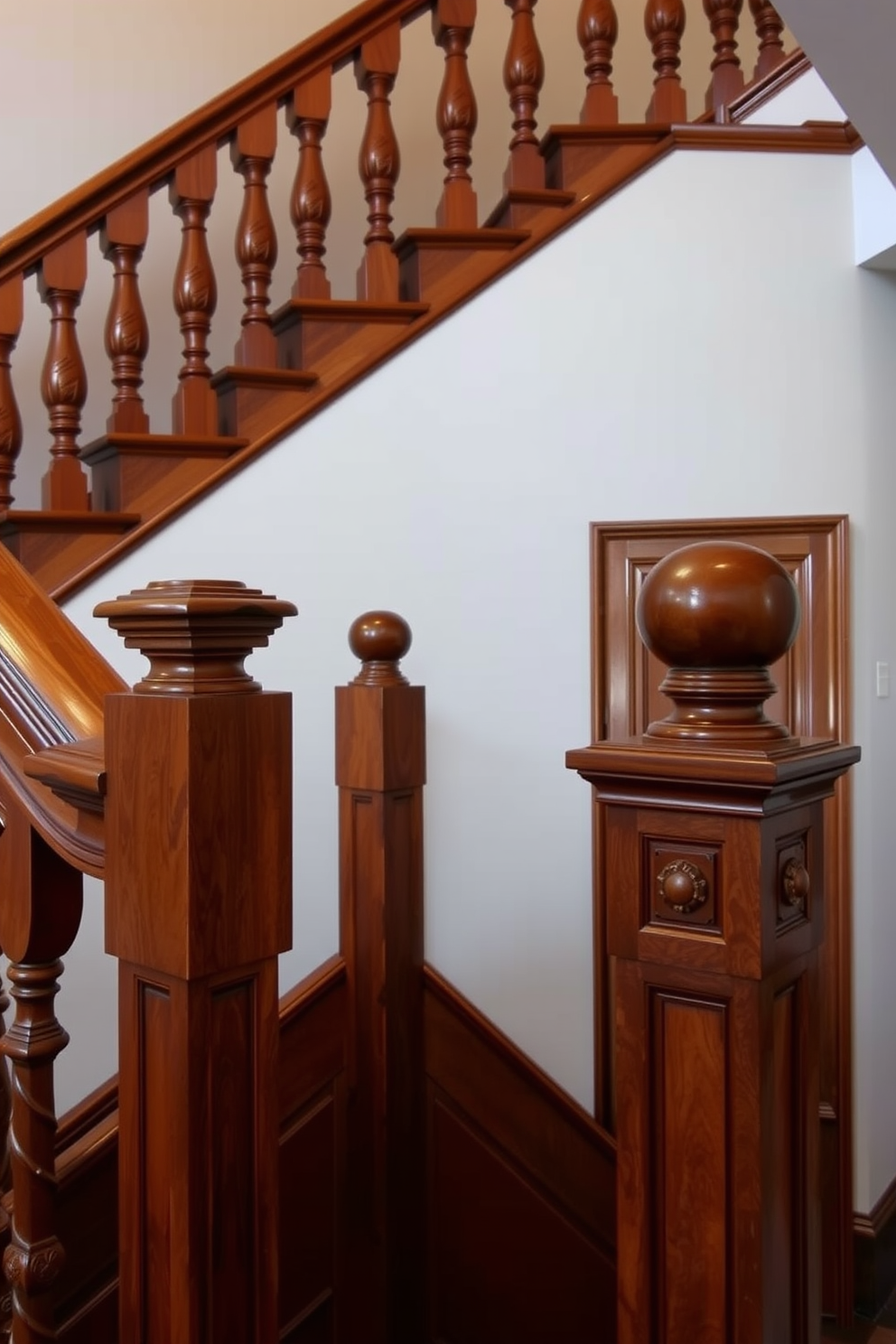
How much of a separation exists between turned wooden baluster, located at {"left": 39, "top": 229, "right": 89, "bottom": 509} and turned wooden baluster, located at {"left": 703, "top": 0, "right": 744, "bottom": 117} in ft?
5.72

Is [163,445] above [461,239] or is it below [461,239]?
below

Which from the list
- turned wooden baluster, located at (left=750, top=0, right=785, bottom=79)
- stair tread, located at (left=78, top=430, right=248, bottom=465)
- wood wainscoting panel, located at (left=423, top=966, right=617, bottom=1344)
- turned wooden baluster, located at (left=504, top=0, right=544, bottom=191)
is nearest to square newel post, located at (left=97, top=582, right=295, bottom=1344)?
wood wainscoting panel, located at (left=423, top=966, right=617, bottom=1344)

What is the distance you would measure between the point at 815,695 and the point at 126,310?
1.91 metres

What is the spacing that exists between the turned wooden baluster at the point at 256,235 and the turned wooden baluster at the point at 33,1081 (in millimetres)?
1766

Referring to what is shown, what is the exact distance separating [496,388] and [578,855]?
1.20m

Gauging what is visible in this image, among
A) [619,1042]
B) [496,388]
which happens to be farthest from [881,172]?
[619,1042]

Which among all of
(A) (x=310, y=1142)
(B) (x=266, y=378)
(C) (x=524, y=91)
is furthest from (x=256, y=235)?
(A) (x=310, y=1142)

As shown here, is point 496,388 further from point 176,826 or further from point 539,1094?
point 176,826

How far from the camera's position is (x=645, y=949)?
29.5 inches

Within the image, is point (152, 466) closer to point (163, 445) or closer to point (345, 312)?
point (163, 445)

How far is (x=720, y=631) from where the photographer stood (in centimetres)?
69

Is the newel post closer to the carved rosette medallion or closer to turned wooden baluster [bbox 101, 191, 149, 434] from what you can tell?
turned wooden baluster [bbox 101, 191, 149, 434]

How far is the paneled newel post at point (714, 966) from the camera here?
701 millimetres

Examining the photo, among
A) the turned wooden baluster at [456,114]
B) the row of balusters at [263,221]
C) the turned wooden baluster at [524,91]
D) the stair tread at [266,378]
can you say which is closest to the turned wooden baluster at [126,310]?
the row of balusters at [263,221]
